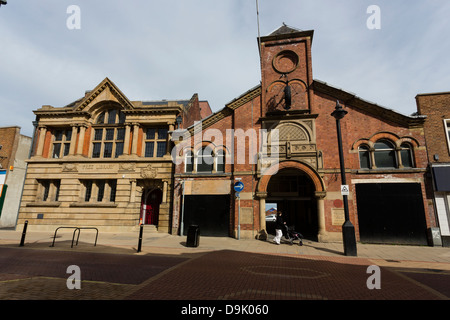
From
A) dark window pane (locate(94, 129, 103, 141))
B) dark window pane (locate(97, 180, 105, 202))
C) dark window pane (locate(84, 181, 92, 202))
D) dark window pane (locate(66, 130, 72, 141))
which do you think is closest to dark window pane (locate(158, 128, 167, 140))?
dark window pane (locate(94, 129, 103, 141))

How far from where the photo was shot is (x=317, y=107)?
48.8 feet

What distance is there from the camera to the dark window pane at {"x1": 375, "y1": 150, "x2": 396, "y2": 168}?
13734 millimetres

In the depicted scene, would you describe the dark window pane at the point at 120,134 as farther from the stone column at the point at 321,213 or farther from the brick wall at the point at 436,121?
the brick wall at the point at 436,121

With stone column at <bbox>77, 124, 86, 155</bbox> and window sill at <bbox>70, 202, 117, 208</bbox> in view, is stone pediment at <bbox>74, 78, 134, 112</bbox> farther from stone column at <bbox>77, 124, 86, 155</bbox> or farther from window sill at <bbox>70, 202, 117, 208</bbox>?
window sill at <bbox>70, 202, 117, 208</bbox>

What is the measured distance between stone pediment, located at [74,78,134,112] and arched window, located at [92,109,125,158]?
1.05m

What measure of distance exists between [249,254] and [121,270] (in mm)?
5389

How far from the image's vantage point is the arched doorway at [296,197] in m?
17.6

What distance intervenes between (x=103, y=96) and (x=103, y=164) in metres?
6.25

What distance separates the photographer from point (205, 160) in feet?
53.6

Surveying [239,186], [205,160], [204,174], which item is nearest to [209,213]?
[204,174]

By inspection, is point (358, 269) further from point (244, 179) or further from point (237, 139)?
point (237, 139)

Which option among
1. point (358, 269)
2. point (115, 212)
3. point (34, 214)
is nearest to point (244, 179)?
point (358, 269)

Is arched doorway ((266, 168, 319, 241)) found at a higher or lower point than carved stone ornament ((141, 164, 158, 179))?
lower

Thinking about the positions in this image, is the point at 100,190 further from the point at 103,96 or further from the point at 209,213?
the point at 209,213
